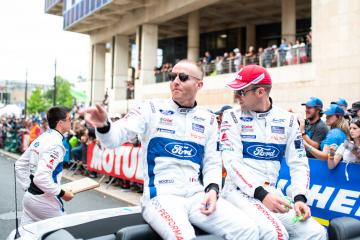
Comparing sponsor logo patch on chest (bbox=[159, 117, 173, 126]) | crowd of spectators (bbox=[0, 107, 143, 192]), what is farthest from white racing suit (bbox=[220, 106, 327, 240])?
crowd of spectators (bbox=[0, 107, 143, 192])

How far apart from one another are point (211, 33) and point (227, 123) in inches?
1670

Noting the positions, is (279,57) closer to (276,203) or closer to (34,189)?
(34,189)

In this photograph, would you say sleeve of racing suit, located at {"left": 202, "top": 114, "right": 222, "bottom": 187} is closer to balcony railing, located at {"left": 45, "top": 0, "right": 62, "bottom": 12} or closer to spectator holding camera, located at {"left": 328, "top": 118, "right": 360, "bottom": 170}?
spectator holding camera, located at {"left": 328, "top": 118, "right": 360, "bottom": 170}

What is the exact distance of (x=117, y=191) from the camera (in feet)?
36.4

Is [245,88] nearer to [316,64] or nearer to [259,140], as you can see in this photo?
[259,140]

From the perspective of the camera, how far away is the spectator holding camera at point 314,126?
657 centimetres

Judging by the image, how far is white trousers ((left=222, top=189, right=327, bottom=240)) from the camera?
120 inches

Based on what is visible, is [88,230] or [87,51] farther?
[87,51]

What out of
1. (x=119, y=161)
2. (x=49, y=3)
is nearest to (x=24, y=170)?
(x=119, y=161)

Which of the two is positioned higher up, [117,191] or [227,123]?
[227,123]

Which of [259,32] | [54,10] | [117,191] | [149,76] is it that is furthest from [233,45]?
[117,191]

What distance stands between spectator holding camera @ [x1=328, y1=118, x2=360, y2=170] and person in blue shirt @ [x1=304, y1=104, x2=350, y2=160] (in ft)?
0.78

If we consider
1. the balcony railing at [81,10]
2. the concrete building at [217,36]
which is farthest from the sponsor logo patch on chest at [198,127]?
the balcony railing at [81,10]

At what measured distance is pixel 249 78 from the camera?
3.51 metres
